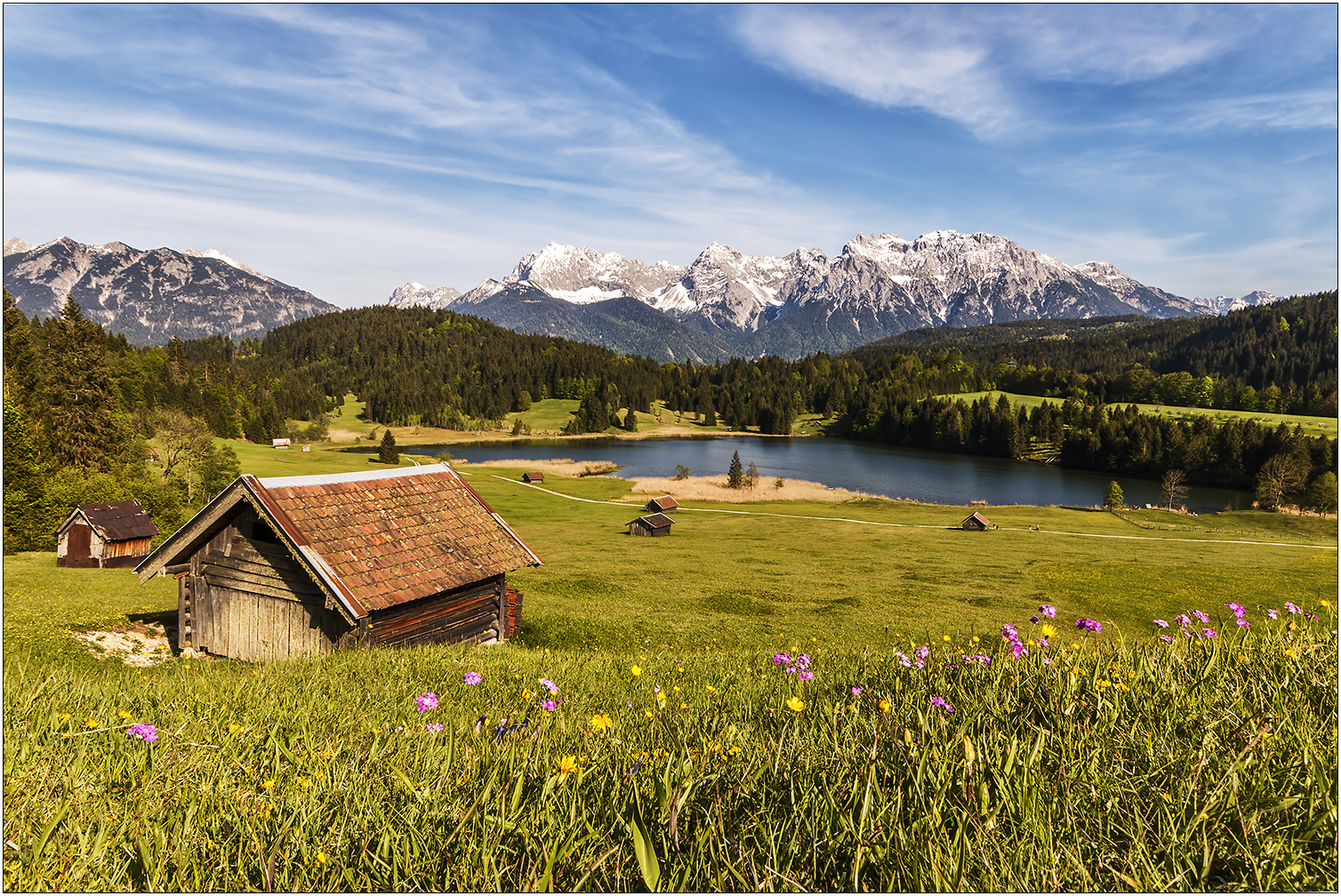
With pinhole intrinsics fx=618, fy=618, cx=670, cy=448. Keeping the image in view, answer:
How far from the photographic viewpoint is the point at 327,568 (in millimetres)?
12703

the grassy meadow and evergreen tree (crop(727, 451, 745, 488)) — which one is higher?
the grassy meadow

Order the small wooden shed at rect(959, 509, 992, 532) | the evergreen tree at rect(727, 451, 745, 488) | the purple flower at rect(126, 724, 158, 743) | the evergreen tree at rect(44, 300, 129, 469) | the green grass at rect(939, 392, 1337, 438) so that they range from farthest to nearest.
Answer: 1. the green grass at rect(939, 392, 1337, 438)
2. the evergreen tree at rect(727, 451, 745, 488)
3. the evergreen tree at rect(44, 300, 129, 469)
4. the small wooden shed at rect(959, 509, 992, 532)
5. the purple flower at rect(126, 724, 158, 743)

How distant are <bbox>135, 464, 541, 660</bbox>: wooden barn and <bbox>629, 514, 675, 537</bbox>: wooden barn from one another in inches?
1256

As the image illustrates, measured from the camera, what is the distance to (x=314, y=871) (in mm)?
2092

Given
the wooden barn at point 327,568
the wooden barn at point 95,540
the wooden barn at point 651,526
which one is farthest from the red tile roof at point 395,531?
the wooden barn at point 651,526

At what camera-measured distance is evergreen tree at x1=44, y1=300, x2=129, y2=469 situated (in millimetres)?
52500

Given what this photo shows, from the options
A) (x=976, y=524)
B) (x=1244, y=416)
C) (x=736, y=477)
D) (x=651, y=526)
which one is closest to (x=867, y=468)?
(x=736, y=477)

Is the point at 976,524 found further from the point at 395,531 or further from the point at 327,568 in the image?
the point at 327,568

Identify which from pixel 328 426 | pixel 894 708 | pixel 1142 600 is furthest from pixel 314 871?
pixel 328 426

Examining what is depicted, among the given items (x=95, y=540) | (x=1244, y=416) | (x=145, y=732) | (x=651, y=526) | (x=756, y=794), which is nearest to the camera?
(x=756, y=794)

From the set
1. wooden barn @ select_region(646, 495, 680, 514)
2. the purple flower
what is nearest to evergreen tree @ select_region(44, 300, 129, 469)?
wooden barn @ select_region(646, 495, 680, 514)

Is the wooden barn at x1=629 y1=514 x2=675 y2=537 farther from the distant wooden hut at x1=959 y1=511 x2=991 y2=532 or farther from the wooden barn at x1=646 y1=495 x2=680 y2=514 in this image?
the distant wooden hut at x1=959 y1=511 x2=991 y2=532

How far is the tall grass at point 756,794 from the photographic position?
1947 mm

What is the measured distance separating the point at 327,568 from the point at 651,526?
119ft
